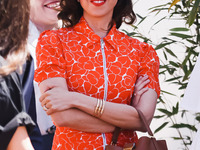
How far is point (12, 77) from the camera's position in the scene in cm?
108

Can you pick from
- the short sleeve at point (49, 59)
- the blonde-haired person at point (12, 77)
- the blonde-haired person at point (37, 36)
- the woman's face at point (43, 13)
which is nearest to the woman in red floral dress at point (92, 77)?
the short sleeve at point (49, 59)

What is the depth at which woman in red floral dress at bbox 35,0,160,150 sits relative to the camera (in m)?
2.06

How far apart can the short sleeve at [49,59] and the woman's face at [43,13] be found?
851 millimetres

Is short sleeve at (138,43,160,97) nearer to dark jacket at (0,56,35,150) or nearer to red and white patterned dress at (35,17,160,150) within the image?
red and white patterned dress at (35,17,160,150)

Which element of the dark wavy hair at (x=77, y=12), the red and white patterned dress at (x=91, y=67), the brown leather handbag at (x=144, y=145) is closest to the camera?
the brown leather handbag at (x=144, y=145)

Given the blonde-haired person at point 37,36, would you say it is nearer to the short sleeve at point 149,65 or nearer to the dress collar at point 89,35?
the dress collar at point 89,35

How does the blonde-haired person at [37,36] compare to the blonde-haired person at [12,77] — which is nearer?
the blonde-haired person at [12,77]

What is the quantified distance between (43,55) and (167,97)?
90.2 inches

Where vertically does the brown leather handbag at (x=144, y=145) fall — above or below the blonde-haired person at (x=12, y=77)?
below

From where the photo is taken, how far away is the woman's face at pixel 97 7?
87.7 inches

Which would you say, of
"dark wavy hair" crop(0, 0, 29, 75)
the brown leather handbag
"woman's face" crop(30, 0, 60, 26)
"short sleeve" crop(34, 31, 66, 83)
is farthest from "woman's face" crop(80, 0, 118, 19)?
"dark wavy hair" crop(0, 0, 29, 75)

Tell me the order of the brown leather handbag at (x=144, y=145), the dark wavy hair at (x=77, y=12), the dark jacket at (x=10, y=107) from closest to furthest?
the dark jacket at (x=10, y=107) < the brown leather handbag at (x=144, y=145) < the dark wavy hair at (x=77, y=12)

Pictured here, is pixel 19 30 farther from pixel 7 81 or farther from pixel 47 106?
pixel 47 106

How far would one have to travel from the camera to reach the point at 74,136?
2.09m
